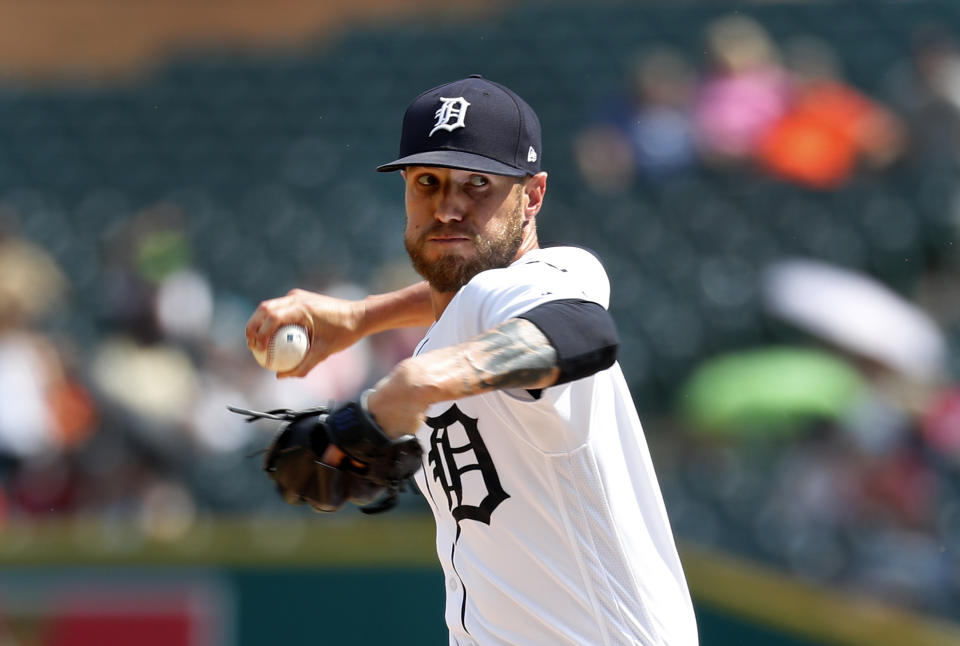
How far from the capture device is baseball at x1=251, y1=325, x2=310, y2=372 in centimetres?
286

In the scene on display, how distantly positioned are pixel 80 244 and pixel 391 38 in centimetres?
384

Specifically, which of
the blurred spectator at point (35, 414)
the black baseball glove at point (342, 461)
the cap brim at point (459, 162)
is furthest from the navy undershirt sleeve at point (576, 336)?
the blurred spectator at point (35, 414)

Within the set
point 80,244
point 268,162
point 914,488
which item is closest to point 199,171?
point 268,162

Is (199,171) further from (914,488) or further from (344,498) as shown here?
(344,498)

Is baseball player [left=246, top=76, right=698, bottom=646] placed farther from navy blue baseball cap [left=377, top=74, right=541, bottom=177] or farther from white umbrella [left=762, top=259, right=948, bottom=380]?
white umbrella [left=762, top=259, right=948, bottom=380]

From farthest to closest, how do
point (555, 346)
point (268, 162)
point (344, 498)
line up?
point (268, 162), point (344, 498), point (555, 346)

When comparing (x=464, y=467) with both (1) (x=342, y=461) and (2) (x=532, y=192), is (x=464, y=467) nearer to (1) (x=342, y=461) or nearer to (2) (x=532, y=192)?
(1) (x=342, y=461)

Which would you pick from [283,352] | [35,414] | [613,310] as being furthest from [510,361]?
[613,310]

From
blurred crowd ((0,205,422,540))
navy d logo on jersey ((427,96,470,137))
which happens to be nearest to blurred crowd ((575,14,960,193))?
blurred crowd ((0,205,422,540))

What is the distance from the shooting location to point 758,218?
8.03 metres

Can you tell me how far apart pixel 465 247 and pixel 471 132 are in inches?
8.7

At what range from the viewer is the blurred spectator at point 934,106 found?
7.93 meters

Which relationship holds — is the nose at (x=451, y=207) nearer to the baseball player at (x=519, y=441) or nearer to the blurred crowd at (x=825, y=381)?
the baseball player at (x=519, y=441)

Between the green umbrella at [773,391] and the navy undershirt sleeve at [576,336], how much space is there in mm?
4521
